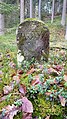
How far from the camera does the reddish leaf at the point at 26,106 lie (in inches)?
91.7

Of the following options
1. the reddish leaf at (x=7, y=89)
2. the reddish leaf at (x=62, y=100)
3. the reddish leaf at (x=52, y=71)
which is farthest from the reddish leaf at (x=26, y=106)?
the reddish leaf at (x=52, y=71)

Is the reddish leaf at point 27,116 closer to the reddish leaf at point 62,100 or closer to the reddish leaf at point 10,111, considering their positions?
the reddish leaf at point 10,111

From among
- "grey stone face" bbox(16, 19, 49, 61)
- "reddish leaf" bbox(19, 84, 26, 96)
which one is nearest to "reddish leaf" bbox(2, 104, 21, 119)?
"reddish leaf" bbox(19, 84, 26, 96)

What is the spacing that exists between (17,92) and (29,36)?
1832 millimetres

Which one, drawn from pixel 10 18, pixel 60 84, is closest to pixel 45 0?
pixel 10 18

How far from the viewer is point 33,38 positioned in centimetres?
419

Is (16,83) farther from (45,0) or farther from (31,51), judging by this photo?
(45,0)

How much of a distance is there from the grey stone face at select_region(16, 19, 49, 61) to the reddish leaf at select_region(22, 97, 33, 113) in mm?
1843

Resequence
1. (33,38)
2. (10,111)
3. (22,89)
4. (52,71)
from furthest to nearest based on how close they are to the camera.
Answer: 1. (33,38)
2. (52,71)
3. (22,89)
4. (10,111)

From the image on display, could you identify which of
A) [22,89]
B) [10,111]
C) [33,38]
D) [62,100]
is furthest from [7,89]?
[33,38]

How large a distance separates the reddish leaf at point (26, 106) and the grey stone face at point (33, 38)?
1.84 m

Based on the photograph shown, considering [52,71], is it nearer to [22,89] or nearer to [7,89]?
[22,89]

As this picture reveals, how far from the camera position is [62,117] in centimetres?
245

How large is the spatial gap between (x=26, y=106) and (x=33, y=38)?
2.06 meters
